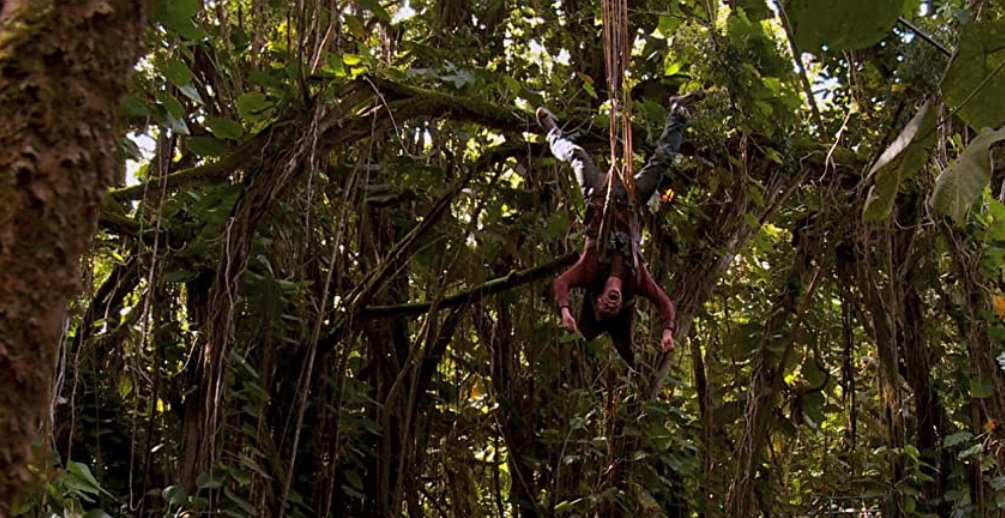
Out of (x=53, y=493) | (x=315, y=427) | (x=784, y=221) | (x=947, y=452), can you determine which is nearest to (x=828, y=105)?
(x=784, y=221)

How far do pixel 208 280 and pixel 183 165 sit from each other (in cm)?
68

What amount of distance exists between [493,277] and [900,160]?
155 inches

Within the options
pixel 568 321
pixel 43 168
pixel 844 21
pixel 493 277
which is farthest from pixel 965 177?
pixel 493 277

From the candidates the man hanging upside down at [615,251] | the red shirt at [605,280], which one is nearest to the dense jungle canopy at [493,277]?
the man hanging upside down at [615,251]

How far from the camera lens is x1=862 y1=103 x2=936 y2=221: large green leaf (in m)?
0.96

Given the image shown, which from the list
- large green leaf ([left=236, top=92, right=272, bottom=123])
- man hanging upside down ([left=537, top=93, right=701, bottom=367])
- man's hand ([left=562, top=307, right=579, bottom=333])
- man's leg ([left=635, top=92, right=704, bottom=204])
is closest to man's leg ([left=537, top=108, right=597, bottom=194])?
man hanging upside down ([left=537, top=93, right=701, bottom=367])

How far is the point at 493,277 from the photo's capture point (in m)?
4.91

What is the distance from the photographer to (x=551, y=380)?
511cm

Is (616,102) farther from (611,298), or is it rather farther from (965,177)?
(965,177)

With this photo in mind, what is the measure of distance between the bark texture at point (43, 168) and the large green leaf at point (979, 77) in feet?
2.26

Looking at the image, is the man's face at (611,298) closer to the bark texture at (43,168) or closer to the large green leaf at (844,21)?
the large green leaf at (844,21)

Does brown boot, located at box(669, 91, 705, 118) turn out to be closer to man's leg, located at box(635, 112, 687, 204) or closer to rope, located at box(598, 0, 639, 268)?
man's leg, located at box(635, 112, 687, 204)

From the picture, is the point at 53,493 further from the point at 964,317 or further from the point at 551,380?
the point at 964,317

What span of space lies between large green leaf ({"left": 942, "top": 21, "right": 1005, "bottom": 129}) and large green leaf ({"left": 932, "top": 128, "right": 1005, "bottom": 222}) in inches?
1.4
